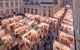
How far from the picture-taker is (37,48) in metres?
14.7

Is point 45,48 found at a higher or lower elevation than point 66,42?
lower

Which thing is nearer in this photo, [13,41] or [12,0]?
[13,41]

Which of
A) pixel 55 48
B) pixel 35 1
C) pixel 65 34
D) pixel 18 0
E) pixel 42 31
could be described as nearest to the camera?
pixel 55 48

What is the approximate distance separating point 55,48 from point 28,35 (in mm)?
4021

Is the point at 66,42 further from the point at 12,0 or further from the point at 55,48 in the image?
the point at 12,0

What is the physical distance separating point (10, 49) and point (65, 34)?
12.2 ft

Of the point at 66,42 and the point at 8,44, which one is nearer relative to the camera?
the point at 66,42

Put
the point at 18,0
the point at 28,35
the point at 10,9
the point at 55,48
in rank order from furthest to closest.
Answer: the point at 18,0 < the point at 10,9 < the point at 28,35 < the point at 55,48

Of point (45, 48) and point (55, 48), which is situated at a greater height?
point (55, 48)

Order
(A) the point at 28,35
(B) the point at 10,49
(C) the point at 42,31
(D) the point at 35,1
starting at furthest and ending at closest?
(D) the point at 35,1 < (C) the point at 42,31 < (A) the point at 28,35 < (B) the point at 10,49

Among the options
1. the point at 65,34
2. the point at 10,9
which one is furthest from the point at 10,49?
the point at 10,9

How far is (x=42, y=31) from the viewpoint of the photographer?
18.0m

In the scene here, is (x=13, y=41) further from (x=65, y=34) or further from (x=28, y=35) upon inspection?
(x=65, y=34)

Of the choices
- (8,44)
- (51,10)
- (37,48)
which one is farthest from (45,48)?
(51,10)
